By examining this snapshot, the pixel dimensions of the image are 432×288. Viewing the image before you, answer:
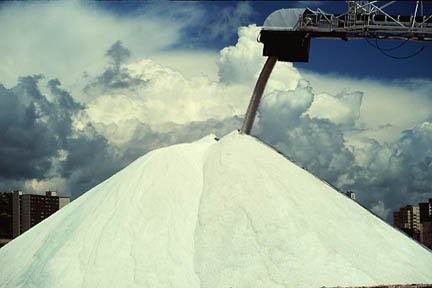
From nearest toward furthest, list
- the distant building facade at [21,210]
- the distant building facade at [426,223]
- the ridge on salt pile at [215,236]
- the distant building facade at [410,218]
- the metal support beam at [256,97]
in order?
the ridge on salt pile at [215,236] < the metal support beam at [256,97] < the distant building facade at [21,210] < the distant building facade at [426,223] < the distant building facade at [410,218]

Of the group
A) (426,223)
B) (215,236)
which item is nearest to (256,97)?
(215,236)

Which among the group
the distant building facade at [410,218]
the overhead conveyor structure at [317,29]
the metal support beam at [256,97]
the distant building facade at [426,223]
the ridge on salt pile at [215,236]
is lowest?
the distant building facade at [410,218]

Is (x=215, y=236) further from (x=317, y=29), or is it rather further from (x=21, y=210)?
(x=21, y=210)

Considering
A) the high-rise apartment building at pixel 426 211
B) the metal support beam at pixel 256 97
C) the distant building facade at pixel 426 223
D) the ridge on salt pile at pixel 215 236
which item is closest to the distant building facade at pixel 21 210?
the metal support beam at pixel 256 97

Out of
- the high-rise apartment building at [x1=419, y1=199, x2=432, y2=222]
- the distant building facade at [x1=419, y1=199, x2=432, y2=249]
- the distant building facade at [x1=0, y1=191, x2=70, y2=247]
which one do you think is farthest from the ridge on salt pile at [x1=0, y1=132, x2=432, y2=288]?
the high-rise apartment building at [x1=419, y1=199, x2=432, y2=222]

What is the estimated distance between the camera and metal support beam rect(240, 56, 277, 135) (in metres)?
28.2

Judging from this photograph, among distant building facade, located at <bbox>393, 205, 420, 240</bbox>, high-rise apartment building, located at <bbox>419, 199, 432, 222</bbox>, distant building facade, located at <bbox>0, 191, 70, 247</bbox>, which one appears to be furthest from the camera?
distant building facade, located at <bbox>393, 205, 420, 240</bbox>

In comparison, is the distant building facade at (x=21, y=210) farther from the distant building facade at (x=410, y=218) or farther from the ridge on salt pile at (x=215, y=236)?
the distant building facade at (x=410, y=218)

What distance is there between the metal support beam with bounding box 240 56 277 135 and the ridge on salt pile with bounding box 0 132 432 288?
4.50 metres

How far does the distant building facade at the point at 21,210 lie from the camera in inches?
2608

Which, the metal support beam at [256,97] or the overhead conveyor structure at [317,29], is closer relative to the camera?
the overhead conveyor structure at [317,29]

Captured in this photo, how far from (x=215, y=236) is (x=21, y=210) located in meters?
55.8

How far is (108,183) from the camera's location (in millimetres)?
24094

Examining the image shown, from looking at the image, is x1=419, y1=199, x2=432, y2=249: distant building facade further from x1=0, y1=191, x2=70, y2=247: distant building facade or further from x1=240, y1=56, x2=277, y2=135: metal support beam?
x1=0, y1=191, x2=70, y2=247: distant building facade
